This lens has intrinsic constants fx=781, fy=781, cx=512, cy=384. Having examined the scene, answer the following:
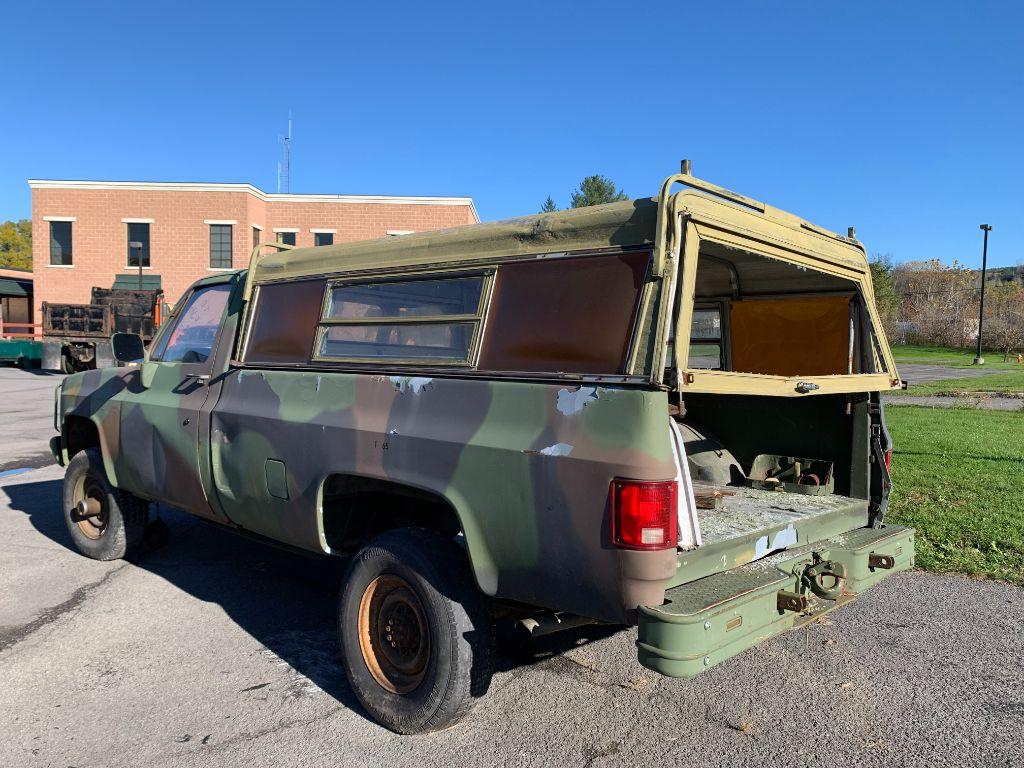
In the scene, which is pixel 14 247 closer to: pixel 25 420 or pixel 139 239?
pixel 139 239

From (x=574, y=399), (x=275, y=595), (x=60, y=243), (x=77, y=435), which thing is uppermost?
(x=60, y=243)

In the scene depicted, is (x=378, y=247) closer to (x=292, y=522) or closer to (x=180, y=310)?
(x=292, y=522)

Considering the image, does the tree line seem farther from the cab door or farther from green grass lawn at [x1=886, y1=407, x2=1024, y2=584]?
the cab door

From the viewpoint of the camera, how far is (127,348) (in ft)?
17.3

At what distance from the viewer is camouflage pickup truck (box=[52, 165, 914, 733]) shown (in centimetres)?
271

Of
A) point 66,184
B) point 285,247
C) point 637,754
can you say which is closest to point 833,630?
point 637,754

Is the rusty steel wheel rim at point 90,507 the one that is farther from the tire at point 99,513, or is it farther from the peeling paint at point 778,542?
the peeling paint at point 778,542

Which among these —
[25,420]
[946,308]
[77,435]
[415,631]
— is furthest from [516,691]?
[946,308]

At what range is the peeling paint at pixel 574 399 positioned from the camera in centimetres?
274

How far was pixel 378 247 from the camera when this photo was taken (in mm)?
3807

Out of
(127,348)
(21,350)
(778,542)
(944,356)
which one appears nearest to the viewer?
(778,542)

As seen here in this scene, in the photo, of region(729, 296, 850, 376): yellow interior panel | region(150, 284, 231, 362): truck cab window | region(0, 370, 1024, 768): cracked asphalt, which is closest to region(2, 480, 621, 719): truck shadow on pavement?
region(0, 370, 1024, 768): cracked asphalt

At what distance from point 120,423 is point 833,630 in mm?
4561

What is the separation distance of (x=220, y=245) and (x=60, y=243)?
287 inches
